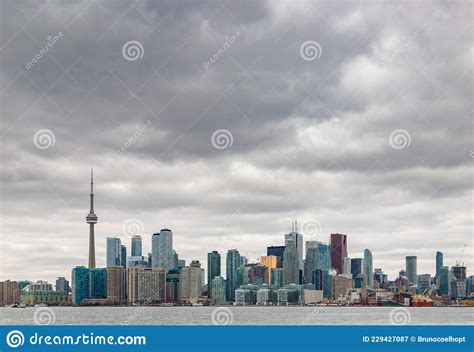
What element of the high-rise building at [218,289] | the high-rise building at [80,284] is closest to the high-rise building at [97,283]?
the high-rise building at [80,284]

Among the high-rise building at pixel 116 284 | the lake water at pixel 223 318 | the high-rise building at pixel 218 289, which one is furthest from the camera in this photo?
the high-rise building at pixel 116 284

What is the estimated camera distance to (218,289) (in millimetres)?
132250

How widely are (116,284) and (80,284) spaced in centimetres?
713

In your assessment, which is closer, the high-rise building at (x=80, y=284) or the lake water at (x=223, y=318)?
the lake water at (x=223, y=318)

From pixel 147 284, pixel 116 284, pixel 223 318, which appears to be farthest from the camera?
pixel 116 284

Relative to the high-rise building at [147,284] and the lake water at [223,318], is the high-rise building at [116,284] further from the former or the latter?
the high-rise building at [147,284]

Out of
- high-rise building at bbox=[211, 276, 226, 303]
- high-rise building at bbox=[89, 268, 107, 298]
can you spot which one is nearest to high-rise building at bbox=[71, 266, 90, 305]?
high-rise building at bbox=[89, 268, 107, 298]

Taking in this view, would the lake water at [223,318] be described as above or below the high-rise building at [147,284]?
below

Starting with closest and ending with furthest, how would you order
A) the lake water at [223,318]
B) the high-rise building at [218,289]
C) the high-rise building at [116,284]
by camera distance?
the lake water at [223,318] → the high-rise building at [218,289] → the high-rise building at [116,284]

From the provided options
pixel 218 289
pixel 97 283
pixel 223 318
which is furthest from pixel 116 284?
pixel 223 318

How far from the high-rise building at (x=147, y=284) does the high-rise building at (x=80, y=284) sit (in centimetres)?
1155

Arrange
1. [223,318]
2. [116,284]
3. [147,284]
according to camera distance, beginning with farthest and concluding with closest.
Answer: [116,284] → [147,284] → [223,318]

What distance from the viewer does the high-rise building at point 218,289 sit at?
124238mm

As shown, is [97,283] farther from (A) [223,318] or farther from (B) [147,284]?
(A) [223,318]
